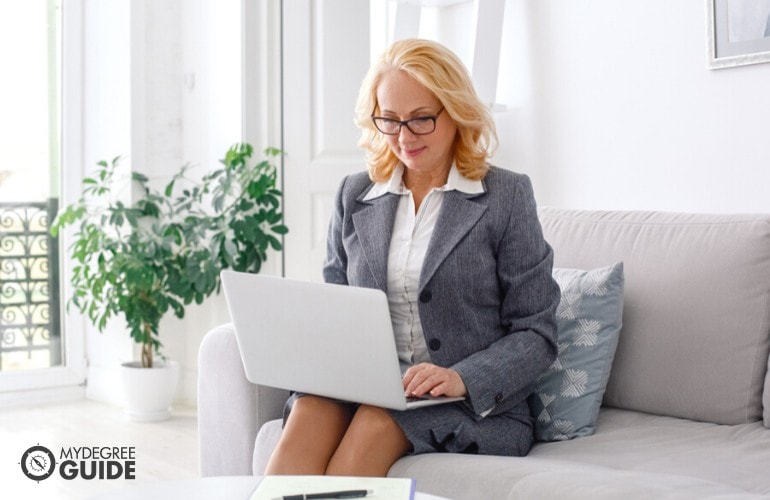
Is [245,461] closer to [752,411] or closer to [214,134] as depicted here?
[752,411]

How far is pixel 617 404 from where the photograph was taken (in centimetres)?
220

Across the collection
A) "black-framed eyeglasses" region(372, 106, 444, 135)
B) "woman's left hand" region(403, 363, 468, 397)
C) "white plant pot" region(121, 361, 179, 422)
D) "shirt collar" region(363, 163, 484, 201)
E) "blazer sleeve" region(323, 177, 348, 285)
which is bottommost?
"white plant pot" region(121, 361, 179, 422)

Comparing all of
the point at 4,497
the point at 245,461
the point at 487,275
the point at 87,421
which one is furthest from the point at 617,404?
the point at 87,421

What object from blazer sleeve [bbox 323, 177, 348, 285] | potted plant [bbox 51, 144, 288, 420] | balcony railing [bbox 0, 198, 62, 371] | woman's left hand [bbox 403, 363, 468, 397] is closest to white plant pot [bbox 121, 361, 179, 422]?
potted plant [bbox 51, 144, 288, 420]

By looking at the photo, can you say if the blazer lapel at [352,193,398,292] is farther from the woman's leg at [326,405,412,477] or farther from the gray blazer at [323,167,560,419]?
the woman's leg at [326,405,412,477]

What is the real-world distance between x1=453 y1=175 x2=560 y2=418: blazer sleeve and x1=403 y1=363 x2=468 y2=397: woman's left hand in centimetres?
3

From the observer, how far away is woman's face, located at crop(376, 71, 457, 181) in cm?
201

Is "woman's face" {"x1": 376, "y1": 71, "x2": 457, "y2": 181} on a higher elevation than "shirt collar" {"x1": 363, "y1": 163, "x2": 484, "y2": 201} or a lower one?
higher

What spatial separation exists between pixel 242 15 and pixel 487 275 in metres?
2.23

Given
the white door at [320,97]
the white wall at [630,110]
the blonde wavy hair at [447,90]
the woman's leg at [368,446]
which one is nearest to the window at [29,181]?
the white door at [320,97]

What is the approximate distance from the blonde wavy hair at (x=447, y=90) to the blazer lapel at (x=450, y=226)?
0.07 m

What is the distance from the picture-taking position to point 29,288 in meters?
4.28

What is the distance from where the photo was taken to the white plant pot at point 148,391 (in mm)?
3855

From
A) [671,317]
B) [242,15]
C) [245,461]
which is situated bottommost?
[245,461]
